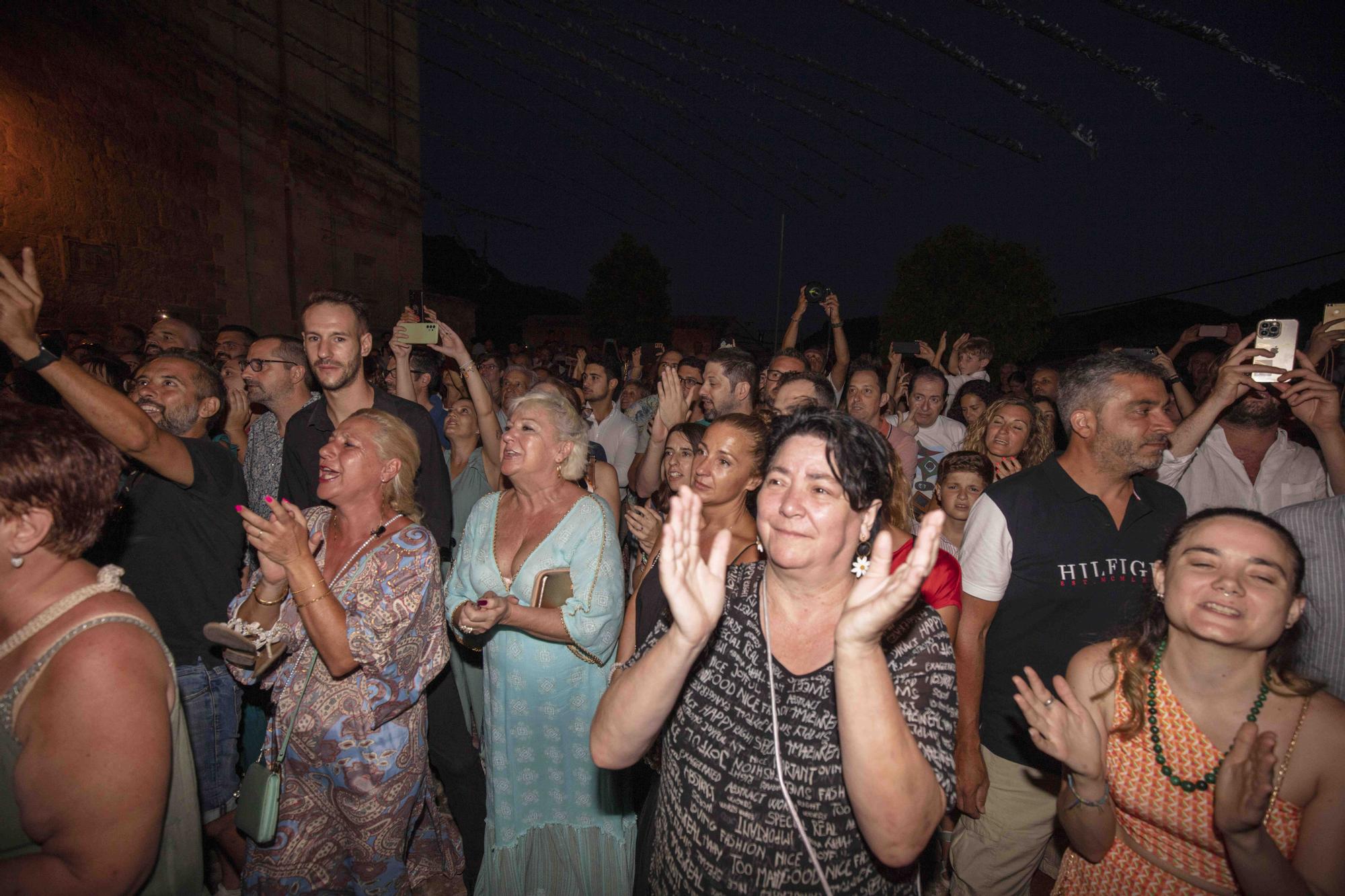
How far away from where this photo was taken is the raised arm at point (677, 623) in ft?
5.05

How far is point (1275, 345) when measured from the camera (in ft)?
10.3

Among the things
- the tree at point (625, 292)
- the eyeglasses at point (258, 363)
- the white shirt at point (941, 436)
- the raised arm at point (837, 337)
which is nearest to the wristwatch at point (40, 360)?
the eyeglasses at point (258, 363)

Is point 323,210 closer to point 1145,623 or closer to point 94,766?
point 94,766

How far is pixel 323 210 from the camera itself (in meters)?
12.4

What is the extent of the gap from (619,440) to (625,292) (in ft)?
128

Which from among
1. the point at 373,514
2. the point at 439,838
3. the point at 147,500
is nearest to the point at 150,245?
the point at 147,500

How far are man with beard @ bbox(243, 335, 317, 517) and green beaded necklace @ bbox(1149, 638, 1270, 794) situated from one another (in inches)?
174

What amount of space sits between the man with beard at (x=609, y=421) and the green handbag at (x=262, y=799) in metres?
3.64

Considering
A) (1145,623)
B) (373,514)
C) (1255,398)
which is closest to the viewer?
(1145,623)

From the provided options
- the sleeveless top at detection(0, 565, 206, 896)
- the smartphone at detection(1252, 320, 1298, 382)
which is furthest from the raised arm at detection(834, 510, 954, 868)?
the smartphone at detection(1252, 320, 1298, 382)

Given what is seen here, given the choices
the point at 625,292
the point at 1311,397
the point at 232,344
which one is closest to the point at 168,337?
the point at 232,344

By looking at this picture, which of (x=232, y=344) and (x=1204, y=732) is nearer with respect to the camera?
(x=1204, y=732)

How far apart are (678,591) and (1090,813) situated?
1477 mm

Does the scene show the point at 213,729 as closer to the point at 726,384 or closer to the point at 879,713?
the point at 879,713
